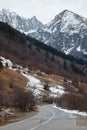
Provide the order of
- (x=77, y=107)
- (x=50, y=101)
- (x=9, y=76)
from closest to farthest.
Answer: (x=77, y=107) < (x=50, y=101) < (x=9, y=76)

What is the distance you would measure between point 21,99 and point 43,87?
12384 cm

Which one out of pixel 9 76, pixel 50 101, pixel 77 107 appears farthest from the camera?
pixel 9 76

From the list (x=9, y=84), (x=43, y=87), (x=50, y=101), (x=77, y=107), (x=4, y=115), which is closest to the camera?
(x=4, y=115)

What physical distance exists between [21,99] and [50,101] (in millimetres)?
76357

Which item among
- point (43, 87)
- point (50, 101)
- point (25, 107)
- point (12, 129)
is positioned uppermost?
point (43, 87)

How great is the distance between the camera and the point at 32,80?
196625 mm

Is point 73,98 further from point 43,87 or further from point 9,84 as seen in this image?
point 43,87

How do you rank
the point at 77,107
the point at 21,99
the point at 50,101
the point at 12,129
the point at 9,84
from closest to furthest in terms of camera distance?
the point at 12,129 → the point at 21,99 → the point at 77,107 → the point at 50,101 → the point at 9,84

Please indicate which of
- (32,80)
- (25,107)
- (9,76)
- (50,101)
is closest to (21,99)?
(25,107)

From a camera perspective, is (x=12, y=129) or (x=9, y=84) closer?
(x=12, y=129)

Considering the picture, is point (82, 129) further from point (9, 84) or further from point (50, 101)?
point (9, 84)

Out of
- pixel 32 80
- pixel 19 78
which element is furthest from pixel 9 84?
pixel 32 80

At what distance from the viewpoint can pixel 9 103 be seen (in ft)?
202

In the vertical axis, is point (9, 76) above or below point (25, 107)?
above
